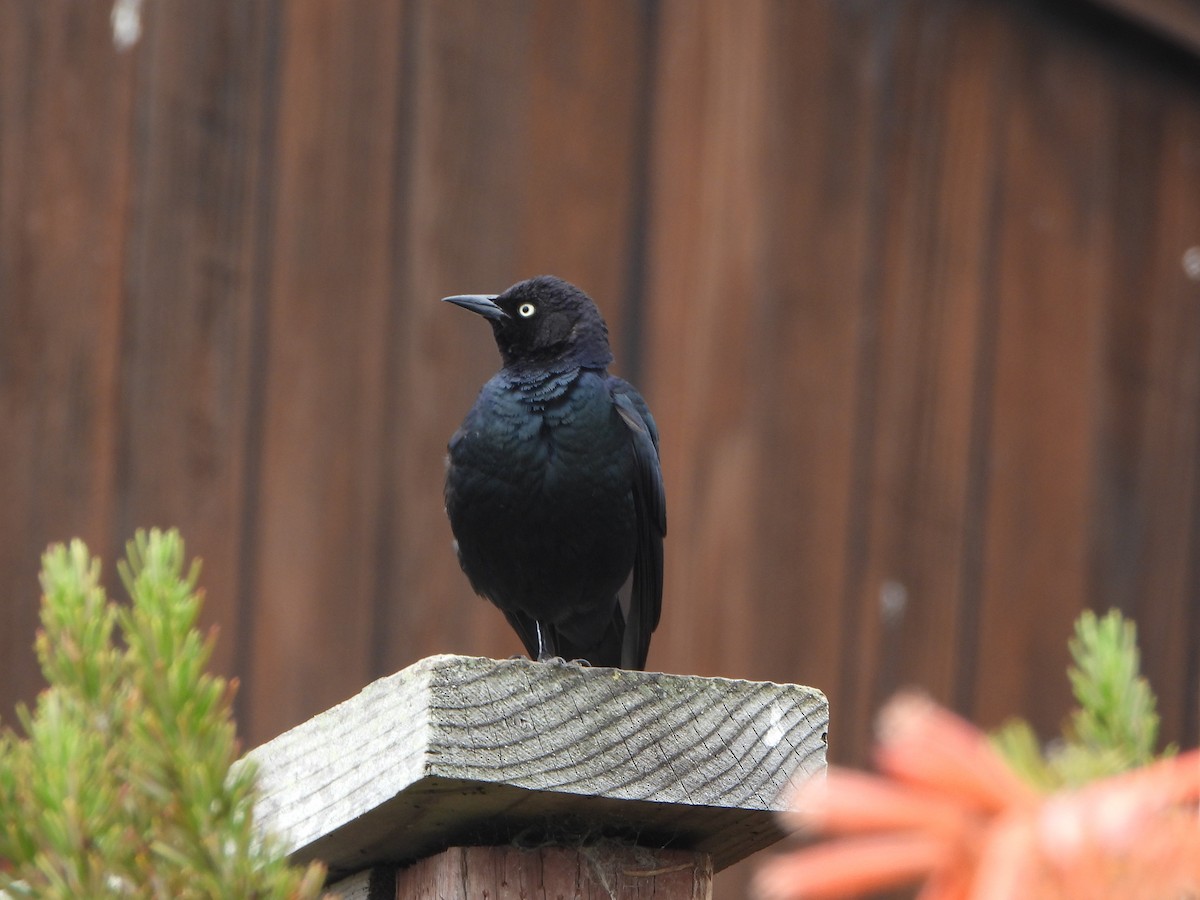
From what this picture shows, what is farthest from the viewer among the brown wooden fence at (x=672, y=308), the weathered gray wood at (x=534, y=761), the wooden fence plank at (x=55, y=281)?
the brown wooden fence at (x=672, y=308)

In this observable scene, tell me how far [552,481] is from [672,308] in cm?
51

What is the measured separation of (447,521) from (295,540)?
321mm

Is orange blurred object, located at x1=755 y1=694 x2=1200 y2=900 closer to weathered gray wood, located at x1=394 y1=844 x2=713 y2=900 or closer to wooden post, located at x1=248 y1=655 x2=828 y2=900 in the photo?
wooden post, located at x1=248 y1=655 x2=828 y2=900

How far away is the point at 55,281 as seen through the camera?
251 cm

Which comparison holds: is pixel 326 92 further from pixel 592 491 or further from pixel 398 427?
pixel 592 491

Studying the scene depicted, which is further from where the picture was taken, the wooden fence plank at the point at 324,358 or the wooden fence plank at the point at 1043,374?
the wooden fence plank at the point at 1043,374

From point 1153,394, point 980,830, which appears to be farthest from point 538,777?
point 1153,394

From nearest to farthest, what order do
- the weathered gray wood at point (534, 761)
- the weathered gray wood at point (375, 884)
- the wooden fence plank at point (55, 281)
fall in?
1. the weathered gray wood at point (534, 761)
2. the weathered gray wood at point (375, 884)
3. the wooden fence plank at point (55, 281)

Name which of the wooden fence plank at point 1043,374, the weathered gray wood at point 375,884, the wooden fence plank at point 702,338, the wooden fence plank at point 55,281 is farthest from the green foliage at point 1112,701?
the wooden fence plank at point 1043,374

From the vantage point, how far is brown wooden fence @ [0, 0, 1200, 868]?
8.44 ft

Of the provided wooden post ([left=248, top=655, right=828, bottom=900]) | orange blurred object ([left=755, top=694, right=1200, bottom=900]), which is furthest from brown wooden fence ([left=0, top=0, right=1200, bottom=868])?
orange blurred object ([left=755, top=694, right=1200, bottom=900])

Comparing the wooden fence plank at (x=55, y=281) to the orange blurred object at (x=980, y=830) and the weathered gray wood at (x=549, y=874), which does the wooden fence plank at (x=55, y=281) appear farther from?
the orange blurred object at (x=980, y=830)

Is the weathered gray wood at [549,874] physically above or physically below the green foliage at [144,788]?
below

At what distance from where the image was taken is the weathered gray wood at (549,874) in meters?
1.46
